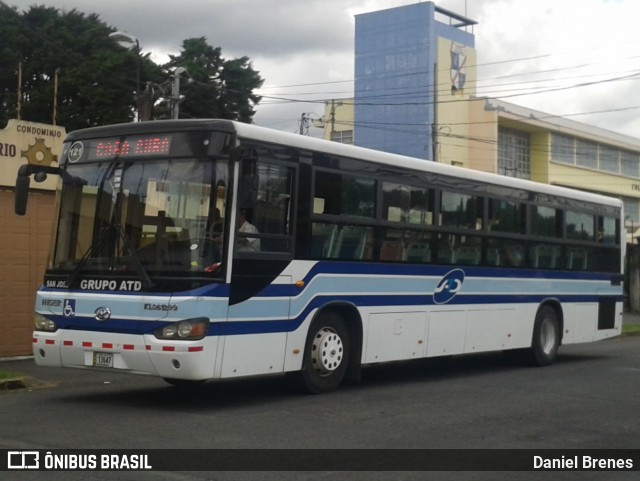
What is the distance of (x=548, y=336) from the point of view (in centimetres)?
1670

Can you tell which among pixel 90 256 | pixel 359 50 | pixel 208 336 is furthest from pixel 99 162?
pixel 359 50

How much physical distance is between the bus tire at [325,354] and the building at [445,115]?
46.1m

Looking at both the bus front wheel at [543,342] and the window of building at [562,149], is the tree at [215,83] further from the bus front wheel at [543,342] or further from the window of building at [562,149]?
the bus front wheel at [543,342]

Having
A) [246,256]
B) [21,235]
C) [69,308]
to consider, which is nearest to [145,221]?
[246,256]

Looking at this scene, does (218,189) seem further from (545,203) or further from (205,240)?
(545,203)

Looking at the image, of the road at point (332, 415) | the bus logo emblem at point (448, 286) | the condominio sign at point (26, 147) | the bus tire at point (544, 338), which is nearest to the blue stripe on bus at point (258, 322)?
the bus logo emblem at point (448, 286)

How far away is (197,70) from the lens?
44062 millimetres

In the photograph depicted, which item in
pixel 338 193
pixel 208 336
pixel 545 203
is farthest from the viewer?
pixel 545 203

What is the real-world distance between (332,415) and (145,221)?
2.91 meters

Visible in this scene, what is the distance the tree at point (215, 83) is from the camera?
4259 centimetres

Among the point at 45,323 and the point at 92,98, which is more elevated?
the point at 92,98

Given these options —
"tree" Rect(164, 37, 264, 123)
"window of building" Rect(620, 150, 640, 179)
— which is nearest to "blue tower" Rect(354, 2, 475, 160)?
"window of building" Rect(620, 150, 640, 179)

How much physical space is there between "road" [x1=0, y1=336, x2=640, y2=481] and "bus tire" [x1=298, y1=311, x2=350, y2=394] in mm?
204

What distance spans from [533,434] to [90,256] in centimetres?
516
